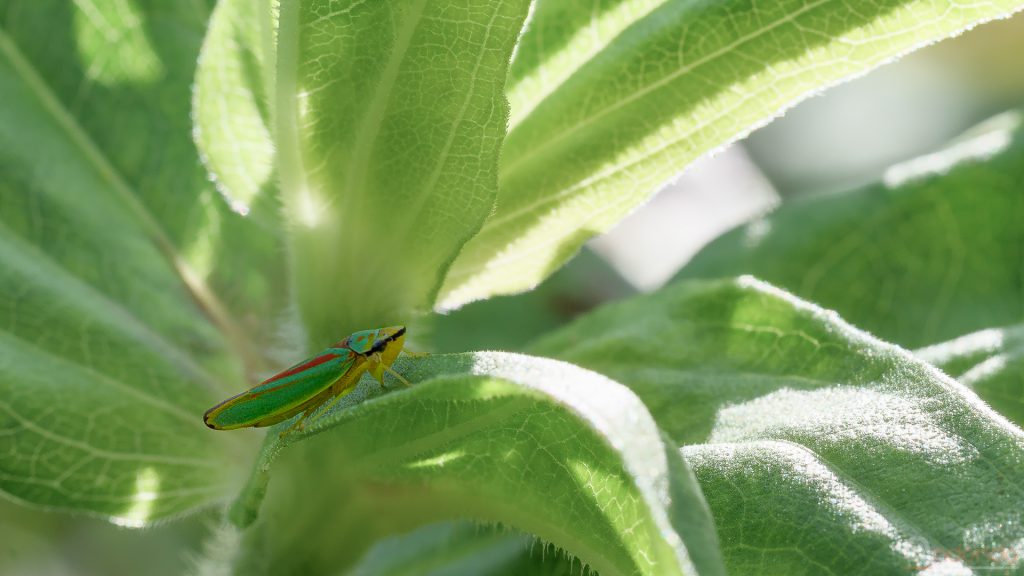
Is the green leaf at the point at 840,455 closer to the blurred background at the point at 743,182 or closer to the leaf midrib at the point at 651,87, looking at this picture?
the leaf midrib at the point at 651,87

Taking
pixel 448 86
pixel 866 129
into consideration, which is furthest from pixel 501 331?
pixel 866 129

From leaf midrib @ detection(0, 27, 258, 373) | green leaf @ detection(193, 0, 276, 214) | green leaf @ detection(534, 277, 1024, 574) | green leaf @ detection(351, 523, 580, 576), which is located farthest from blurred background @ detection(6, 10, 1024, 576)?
green leaf @ detection(534, 277, 1024, 574)

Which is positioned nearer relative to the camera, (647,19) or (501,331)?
(647,19)

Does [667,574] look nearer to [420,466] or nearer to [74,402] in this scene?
[420,466]

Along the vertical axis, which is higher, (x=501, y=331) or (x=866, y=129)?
(x=866, y=129)

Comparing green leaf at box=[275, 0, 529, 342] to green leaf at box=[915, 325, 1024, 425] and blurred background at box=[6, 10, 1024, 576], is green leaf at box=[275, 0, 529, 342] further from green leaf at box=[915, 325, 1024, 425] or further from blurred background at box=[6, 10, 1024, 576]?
blurred background at box=[6, 10, 1024, 576]

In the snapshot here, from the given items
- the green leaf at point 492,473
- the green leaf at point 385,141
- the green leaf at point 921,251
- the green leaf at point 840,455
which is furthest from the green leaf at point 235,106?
the green leaf at point 921,251
